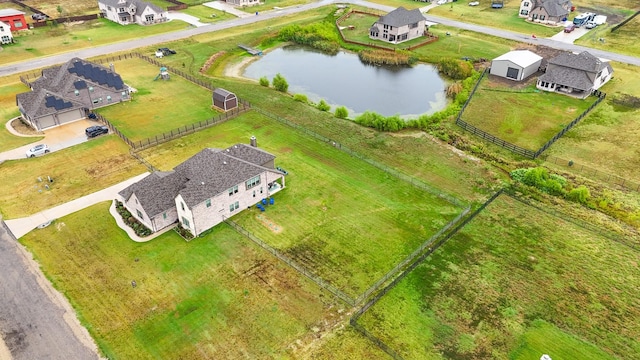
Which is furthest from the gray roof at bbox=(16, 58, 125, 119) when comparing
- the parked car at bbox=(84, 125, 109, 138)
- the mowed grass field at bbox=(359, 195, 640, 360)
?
the mowed grass field at bbox=(359, 195, 640, 360)

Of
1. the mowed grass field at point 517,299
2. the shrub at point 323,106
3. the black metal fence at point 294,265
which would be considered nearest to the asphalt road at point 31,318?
the black metal fence at point 294,265

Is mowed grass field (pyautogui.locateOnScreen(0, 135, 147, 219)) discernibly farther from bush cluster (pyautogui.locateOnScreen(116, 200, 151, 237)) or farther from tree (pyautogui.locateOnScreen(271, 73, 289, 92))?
tree (pyautogui.locateOnScreen(271, 73, 289, 92))

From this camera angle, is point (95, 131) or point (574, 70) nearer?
point (95, 131)

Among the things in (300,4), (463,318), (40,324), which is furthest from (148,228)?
(300,4)

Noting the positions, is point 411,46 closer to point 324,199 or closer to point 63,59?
point 324,199

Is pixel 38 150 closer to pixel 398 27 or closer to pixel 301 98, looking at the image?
pixel 301 98

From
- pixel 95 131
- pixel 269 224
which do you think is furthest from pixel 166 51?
pixel 269 224

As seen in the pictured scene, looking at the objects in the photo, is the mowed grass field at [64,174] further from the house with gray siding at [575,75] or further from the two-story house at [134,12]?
the house with gray siding at [575,75]
